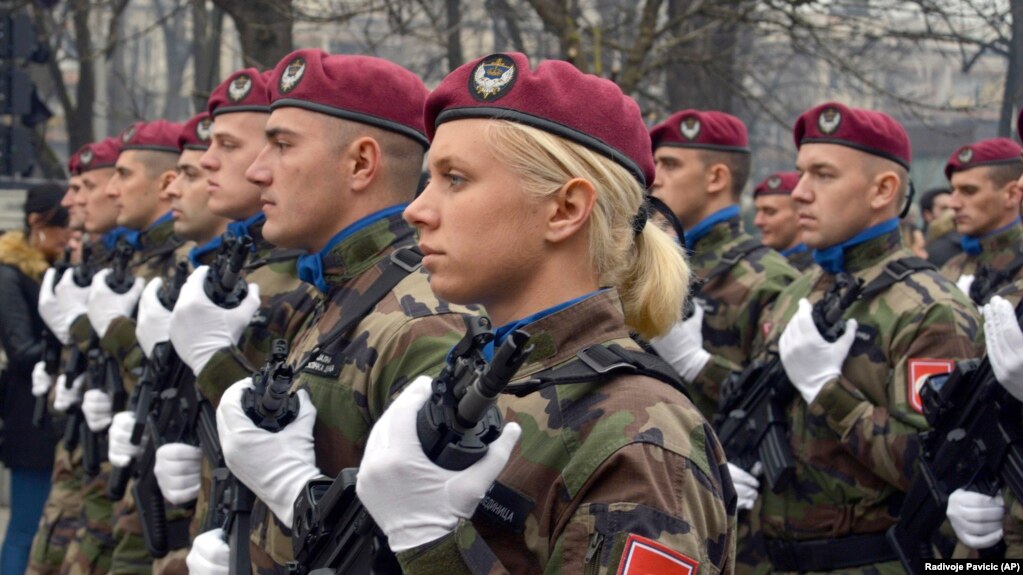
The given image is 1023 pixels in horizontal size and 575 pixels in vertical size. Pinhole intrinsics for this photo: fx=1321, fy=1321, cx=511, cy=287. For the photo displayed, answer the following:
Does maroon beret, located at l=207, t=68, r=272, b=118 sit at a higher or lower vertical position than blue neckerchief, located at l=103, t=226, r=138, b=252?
higher

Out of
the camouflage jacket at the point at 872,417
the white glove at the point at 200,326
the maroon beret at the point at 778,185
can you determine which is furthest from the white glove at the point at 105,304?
the maroon beret at the point at 778,185

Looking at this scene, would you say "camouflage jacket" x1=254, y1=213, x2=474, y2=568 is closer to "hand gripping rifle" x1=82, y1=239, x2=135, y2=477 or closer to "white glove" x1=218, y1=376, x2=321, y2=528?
"white glove" x1=218, y1=376, x2=321, y2=528

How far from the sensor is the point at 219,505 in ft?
12.1

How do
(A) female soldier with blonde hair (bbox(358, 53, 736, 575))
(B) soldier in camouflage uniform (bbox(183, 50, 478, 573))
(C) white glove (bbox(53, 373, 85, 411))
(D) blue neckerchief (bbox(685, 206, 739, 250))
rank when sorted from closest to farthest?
(A) female soldier with blonde hair (bbox(358, 53, 736, 575))
(B) soldier in camouflage uniform (bbox(183, 50, 478, 573))
(D) blue neckerchief (bbox(685, 206, 739, 250))
(C) white glove (bbox(53, 373, 85, 411))

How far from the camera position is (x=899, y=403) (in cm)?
444

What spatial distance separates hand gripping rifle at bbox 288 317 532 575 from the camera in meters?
2.16

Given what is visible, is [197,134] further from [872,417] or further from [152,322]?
[872,417]

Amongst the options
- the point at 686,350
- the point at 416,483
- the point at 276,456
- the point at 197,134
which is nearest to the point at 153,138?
the point at 197,134

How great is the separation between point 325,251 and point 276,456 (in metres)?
0.70

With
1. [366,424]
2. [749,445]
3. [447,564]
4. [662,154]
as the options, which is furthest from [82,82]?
[447,564]

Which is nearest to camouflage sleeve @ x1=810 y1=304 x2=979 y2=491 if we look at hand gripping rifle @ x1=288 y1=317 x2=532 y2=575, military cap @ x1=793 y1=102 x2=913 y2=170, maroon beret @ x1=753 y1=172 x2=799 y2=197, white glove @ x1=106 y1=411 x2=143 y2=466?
military cap @ x1=793 y1=102 x2=913 y2=170

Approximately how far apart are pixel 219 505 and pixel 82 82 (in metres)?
11.4

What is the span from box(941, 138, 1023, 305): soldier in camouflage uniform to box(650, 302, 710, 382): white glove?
2.30 meters

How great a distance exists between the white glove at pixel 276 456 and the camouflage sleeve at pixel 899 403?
2092mm
